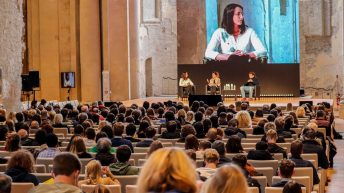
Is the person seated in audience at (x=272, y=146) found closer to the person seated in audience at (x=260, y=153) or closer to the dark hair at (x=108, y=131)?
the person seated in audience at (x=260, y=153)

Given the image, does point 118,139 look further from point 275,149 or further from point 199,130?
point 275,149

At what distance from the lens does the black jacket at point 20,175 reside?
319 inches

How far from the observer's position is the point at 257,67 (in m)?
35.6

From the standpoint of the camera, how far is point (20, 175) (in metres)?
8.09

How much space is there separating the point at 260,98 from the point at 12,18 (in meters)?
14.5

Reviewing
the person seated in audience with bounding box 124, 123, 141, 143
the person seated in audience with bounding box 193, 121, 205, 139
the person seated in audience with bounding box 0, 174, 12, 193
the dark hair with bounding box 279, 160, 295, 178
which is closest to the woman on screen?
the person seated in audience with bounding box 193, 121, 205, 139

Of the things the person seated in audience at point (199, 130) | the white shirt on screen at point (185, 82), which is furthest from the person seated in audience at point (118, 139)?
the white shirt on screen at point (185, 82)

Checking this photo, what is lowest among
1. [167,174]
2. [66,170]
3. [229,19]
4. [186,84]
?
[66,170]

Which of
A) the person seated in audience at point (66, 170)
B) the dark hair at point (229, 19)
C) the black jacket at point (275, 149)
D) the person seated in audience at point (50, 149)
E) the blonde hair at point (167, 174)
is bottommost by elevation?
the black jacket at point (275, 149)

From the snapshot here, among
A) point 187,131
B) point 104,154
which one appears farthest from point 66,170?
point 187,131

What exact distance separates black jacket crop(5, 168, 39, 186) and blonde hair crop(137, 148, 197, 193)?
4360 millimetres

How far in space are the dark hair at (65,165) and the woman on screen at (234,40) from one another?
3228 centimetres

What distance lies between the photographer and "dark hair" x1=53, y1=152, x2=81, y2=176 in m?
5.86

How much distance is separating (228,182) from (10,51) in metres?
17.6
